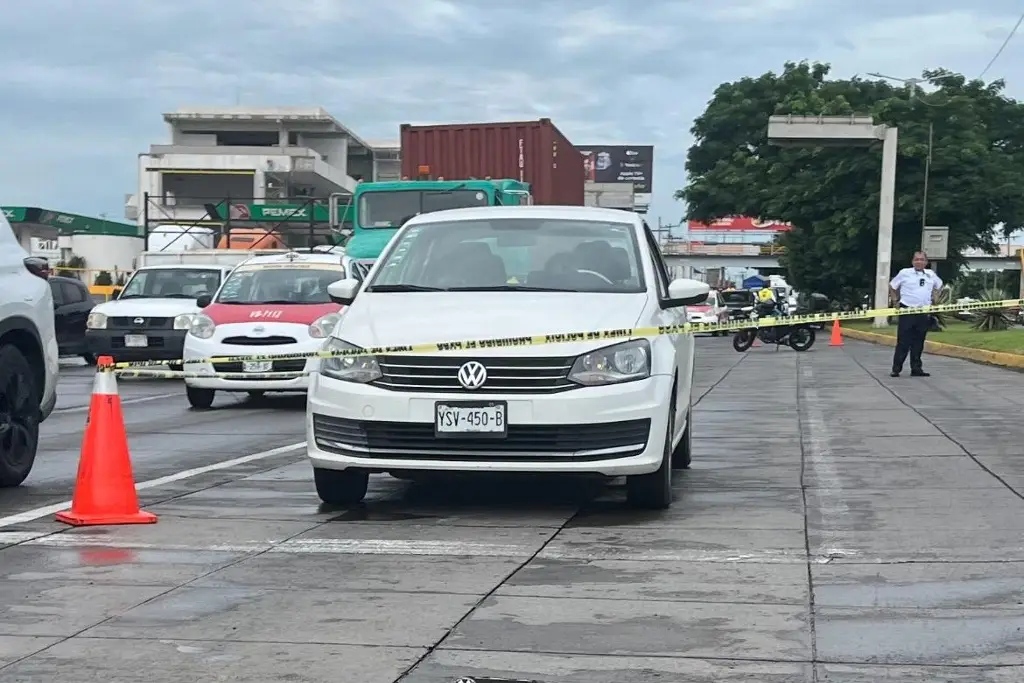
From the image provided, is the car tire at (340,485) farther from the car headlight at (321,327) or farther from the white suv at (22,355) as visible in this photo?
the car headlight at (321,327)

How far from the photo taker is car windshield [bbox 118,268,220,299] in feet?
68.3

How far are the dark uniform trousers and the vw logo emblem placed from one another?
503 inches

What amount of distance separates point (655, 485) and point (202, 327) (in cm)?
873

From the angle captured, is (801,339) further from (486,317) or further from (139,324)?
(486,317)

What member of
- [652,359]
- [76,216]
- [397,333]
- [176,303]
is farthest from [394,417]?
[76,216]

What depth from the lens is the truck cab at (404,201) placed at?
2053 cm

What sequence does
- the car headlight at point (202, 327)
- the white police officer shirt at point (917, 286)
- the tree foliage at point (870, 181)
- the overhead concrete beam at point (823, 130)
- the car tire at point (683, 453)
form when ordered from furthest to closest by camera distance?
1. the tree foliage at point (870, 181)
2. the overhead concrete beam at point (823, 130)
3. the white police officer shirt at point (917, 286)
4. the car headlight at point (202, 327)
5. the car tire at point (683, 453)

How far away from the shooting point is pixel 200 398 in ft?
50.5

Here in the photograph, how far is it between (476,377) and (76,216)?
217ft

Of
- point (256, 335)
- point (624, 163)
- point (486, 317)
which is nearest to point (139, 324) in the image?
point (256, 335)

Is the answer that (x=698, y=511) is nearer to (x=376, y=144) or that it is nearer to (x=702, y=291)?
(x=702, y=291)

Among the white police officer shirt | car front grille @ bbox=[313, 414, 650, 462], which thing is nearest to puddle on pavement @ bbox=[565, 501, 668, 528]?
car front grille @ bbox=[313, 414, 650, 462]

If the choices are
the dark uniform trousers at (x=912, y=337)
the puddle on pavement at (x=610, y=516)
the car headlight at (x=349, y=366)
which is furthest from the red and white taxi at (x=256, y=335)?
the dark uniform trousers at (x=912, y=337)

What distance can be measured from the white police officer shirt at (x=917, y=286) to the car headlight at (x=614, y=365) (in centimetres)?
1313
